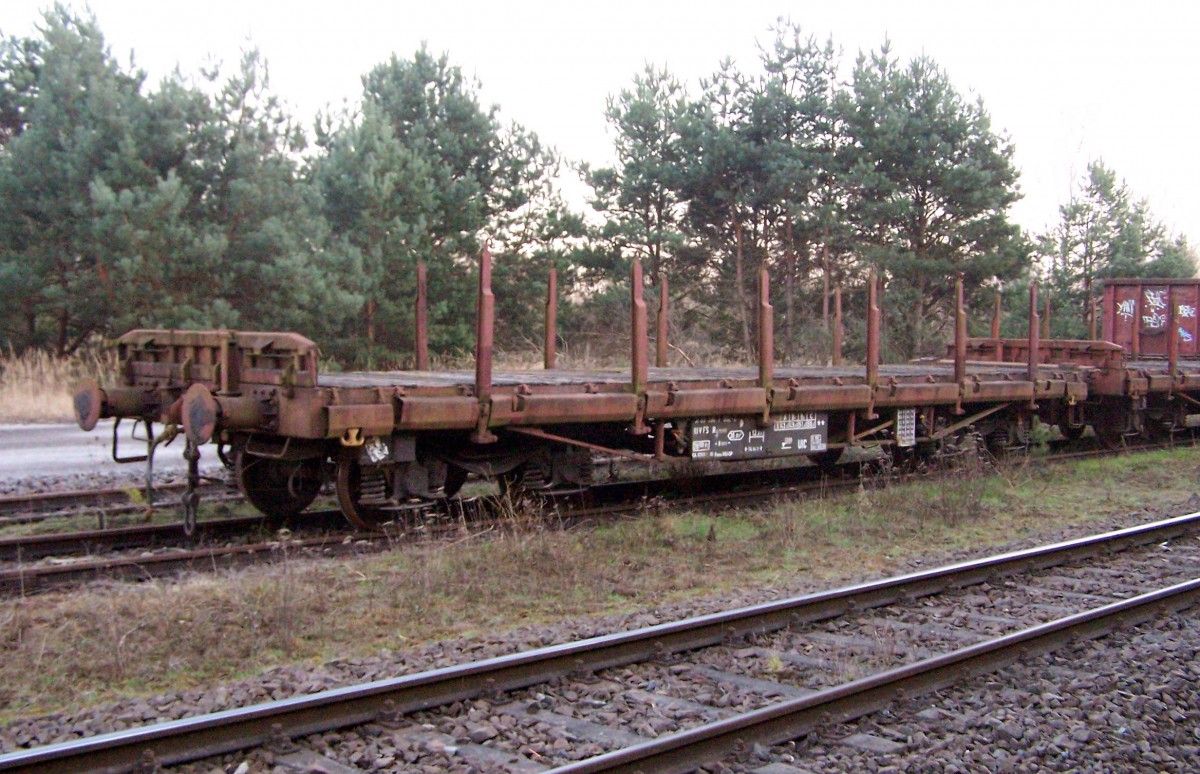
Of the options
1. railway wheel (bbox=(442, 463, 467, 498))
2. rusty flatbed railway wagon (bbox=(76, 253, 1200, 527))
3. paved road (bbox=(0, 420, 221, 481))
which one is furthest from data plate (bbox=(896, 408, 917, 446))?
paved road (bbox=(0, 420, 221, 481))

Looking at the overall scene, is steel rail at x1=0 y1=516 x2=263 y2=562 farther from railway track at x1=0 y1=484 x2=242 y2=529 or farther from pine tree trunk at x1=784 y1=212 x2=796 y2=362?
pine tree trunk at x1=784 y1=212 x2=796 y2=362

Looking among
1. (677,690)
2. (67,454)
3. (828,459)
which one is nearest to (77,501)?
(67,454)

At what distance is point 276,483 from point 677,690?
5.38 m

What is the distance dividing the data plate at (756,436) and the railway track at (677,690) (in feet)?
11.0

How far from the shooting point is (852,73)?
93.8 ft

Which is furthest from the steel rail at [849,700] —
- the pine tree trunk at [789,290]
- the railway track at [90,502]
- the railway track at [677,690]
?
the pine tree trunk at [789,290]

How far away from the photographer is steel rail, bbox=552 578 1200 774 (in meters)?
4.14

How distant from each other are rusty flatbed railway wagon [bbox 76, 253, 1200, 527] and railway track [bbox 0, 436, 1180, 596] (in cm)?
29

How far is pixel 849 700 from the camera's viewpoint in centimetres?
484

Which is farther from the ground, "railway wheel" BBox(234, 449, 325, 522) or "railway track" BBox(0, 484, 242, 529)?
"railway wheel" BBox(234, 449, 325, 522)

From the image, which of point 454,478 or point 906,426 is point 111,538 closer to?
point 454,478

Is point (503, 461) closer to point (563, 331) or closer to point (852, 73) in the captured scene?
point (563, 331)

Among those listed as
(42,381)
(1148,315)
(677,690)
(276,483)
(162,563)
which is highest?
(1148,315)

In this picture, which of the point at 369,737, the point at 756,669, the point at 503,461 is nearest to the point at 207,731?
the point at 369,737
